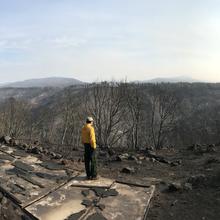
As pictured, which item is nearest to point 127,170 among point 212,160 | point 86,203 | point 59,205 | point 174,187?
point 174,187

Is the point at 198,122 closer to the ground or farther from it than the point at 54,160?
closer to the ground

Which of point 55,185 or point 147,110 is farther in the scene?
point 147,110

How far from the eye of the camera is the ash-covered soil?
25.7ft

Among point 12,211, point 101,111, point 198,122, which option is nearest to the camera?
point 12,211

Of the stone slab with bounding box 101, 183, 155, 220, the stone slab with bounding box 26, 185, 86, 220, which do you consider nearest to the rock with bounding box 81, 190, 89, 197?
the stone slab with bounding box 26, 185, 86, 220

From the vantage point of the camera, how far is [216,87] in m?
110

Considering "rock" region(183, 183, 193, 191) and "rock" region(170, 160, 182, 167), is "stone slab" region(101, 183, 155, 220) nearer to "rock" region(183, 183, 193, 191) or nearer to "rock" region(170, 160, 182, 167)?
"rock" region(183, 183, 193, 191)

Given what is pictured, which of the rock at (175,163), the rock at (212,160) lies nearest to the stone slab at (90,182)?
the rock at (175,163)

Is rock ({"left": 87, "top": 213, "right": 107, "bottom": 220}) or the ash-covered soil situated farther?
the ash-covered soil

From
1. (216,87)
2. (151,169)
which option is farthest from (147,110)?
(216,87)

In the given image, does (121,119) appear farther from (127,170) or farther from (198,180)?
(198,180)

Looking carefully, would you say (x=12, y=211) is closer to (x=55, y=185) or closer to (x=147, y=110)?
(x=55, y=185)

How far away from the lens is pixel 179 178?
10648mm

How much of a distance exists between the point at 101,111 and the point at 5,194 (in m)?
25.7
